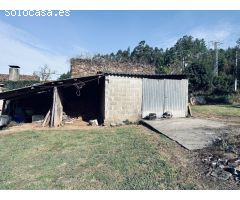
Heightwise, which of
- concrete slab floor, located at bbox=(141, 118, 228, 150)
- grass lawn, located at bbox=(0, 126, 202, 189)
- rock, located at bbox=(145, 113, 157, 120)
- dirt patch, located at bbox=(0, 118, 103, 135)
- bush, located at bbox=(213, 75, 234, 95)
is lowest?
grass lawn, located at bbox=(0, 126, 202, 189)

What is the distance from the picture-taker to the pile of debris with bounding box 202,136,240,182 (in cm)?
637

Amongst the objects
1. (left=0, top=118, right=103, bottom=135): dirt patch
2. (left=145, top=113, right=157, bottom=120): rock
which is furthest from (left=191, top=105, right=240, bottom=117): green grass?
(left=0, top=118, right=103, bottom=135): dirt patch

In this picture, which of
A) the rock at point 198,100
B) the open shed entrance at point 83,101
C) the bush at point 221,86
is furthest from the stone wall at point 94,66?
the bush at point 221,86

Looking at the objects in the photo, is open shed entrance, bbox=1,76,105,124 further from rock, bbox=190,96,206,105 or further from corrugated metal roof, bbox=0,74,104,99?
rock, bbox=190,96,206,105

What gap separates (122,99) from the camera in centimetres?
1566

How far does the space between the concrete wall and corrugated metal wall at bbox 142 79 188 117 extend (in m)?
0.43

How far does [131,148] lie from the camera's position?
9.31 metres

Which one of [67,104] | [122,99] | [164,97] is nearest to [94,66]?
[67,104]

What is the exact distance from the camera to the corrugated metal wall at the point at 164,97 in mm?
16203

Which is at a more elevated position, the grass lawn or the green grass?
the green grass

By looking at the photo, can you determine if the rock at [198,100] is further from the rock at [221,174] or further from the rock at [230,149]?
→ the rock at [221,174]

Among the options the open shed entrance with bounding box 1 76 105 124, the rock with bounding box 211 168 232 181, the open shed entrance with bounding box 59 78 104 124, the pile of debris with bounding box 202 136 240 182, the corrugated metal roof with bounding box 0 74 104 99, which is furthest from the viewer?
the open shed entrance with bounding box 59 78 104 124

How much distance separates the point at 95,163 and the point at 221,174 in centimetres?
334

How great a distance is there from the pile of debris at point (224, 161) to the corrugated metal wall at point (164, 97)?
7.28 meters
